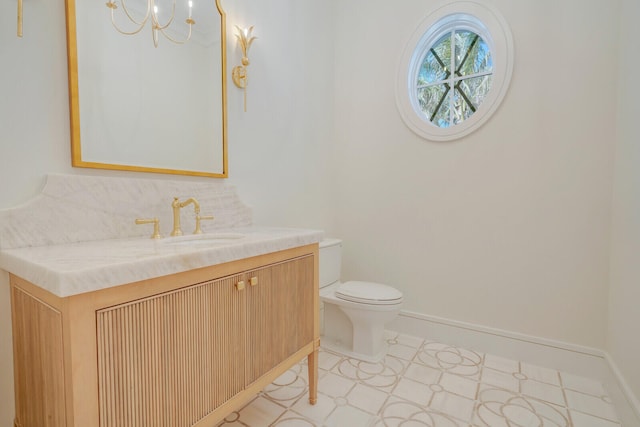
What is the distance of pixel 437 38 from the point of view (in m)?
2.25

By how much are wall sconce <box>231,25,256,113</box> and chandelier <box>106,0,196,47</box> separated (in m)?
0.29

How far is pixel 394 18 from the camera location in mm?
2318

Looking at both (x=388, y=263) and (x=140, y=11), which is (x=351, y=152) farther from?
(x=140, y=11)

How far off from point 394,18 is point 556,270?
2023 millimetres

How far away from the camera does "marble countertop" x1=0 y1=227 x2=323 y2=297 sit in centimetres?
69

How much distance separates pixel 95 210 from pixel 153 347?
64 centimetres

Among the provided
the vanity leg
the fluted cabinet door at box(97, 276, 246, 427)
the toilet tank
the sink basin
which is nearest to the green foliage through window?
the toilet tank

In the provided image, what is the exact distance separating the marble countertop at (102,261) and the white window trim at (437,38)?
1567mm

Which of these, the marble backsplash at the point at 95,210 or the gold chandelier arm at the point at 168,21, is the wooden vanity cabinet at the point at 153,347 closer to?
Result: the marble backsplash at the point at 95,210

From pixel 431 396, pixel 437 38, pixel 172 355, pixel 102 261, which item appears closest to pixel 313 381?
pixel 431 396

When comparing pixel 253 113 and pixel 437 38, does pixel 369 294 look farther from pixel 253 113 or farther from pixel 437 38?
pixel 437 38

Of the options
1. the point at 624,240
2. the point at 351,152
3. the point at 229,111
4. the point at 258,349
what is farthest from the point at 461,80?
the point at 258,349

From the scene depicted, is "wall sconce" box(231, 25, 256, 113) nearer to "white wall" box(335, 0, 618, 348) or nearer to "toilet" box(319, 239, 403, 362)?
"white wall" box(335, 0, 618, 348)

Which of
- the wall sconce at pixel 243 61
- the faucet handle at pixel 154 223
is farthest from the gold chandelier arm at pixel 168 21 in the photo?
the faucet handle at pixel 154 223
